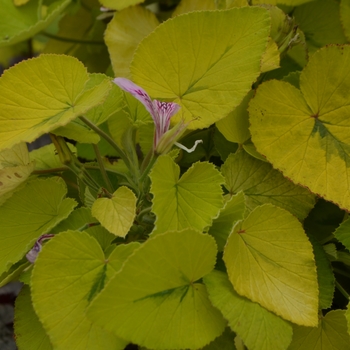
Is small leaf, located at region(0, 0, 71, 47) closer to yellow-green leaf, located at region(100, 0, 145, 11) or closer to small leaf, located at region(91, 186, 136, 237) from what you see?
yellow-green leaf, located at region(100, 0, 145, 11)

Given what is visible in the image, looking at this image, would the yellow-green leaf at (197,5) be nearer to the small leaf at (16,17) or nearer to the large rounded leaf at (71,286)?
the small leaf at (16,17)

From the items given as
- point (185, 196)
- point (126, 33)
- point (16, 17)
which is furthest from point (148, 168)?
point (16, 17)

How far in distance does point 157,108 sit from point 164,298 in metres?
0.15

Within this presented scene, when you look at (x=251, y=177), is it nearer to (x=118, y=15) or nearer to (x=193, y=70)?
(x=193, y=70)

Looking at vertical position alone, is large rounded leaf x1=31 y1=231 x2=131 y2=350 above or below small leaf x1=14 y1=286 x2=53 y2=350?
above

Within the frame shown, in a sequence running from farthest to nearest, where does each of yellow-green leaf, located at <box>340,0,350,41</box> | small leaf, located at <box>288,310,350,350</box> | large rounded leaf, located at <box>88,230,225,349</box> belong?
yellow-green leaf, located at <box>340,0,350,41</box> → small leaf, located at <box>288,310,350,350</box> → large rounded leaf, located at <box>88,230,225,349</box>

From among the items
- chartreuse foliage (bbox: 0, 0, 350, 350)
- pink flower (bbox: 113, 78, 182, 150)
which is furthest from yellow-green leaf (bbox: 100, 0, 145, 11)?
pink flower (bbox: 113, 78, 182, 150)

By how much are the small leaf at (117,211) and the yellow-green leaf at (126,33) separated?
9.9 inches

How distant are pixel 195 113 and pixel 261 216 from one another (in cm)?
11

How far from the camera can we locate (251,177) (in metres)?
0.47

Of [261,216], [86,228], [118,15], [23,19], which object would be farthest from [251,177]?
[23,19]

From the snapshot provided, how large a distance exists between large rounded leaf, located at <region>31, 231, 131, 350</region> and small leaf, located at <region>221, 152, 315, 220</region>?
0.14m

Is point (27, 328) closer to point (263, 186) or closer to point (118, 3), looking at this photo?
point (263, 186)

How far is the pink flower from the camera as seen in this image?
385 mm
